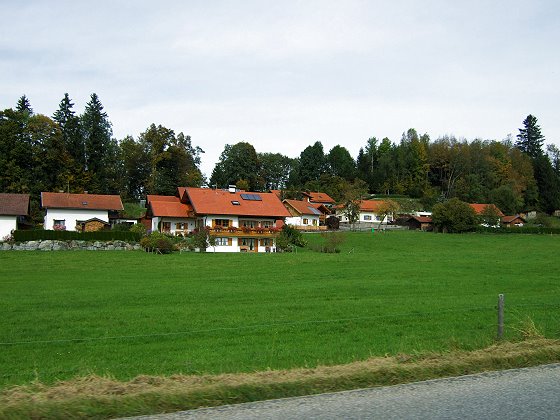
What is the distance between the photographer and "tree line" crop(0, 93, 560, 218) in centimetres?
7669

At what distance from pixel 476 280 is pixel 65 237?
135 ft

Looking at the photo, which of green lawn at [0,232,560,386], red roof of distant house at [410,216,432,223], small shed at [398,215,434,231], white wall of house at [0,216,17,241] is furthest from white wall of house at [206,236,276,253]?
red roof of distant house at [410,216,432,223]

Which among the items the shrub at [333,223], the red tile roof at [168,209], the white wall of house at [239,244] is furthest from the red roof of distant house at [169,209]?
the shrub at [333,223]

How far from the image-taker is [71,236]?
5319cm

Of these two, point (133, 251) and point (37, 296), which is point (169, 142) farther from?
point (37, 296)

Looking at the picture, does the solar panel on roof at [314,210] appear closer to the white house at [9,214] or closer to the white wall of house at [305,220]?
the white wall of house at [305,220]

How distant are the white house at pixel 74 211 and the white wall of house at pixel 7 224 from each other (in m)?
6.78

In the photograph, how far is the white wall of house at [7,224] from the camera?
5750 cm

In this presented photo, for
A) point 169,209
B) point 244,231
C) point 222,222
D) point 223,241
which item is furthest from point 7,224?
point 244,231

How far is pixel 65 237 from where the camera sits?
53.0m

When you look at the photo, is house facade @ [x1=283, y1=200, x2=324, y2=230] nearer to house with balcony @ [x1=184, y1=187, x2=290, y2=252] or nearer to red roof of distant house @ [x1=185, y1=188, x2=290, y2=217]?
house with balcony @ [x1=184, y1=187, x2=290, y2=252]

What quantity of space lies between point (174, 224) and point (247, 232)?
12551 mm

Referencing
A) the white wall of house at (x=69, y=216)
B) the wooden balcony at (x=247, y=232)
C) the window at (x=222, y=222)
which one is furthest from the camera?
the white wall of house at (x=69, y=216)

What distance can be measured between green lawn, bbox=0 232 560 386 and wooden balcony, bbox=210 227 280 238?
2269cm
